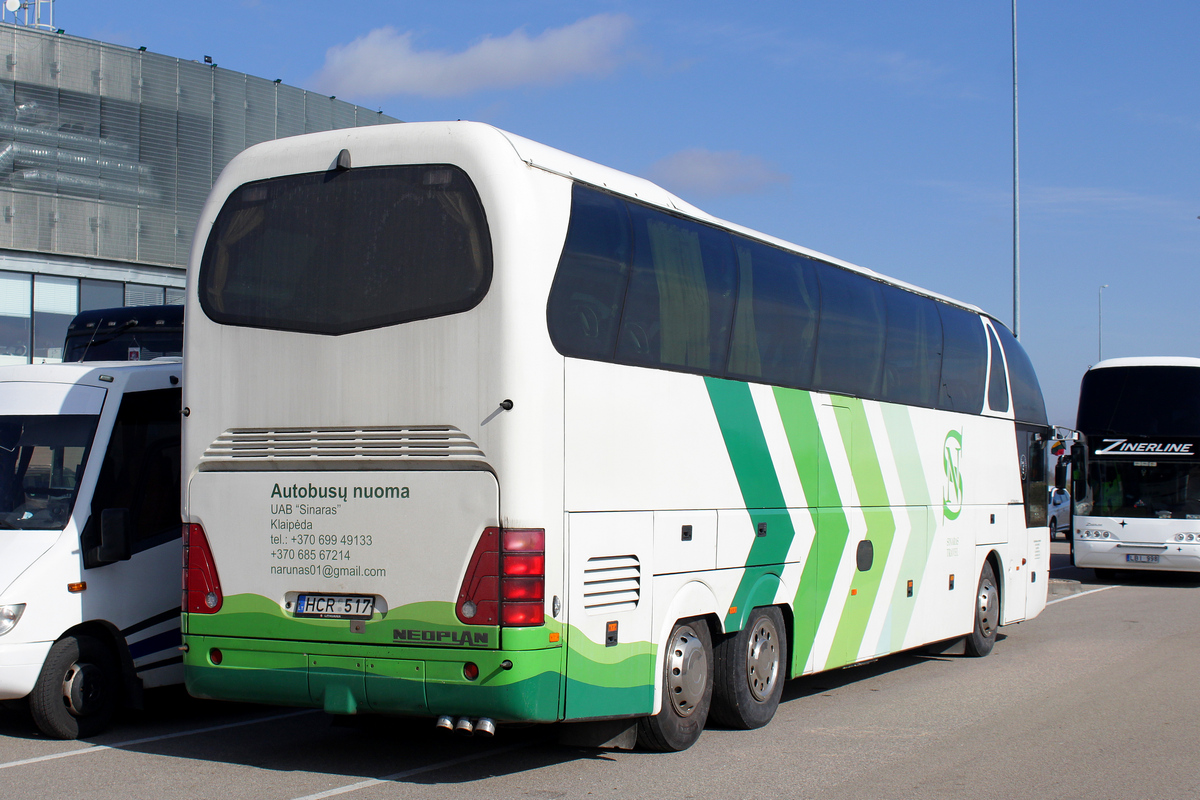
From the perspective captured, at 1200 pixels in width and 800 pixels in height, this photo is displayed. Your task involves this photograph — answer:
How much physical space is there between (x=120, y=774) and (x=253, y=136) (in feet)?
102

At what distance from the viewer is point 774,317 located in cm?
936

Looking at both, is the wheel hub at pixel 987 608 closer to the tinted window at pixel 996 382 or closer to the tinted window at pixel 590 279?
the tinted window at pixel 996 382

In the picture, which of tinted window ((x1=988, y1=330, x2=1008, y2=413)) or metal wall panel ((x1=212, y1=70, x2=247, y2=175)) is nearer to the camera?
tinted window ((x1=988, y1=330, x2=1008, y2=413))

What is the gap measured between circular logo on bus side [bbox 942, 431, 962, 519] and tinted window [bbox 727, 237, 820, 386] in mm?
3266

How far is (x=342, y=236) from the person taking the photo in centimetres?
725

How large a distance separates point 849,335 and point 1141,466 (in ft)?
44.5

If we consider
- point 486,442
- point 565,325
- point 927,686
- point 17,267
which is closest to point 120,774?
point 486,442

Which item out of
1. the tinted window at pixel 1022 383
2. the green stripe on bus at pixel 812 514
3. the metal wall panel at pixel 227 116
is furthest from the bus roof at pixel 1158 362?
the metal wall panel at pixel 227 116

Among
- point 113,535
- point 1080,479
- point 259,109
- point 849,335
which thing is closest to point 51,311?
point 259,109

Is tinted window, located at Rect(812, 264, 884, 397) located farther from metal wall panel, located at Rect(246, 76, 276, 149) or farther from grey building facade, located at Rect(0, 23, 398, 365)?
metal wall panel, located at Rect(246, 76, 276, 149)

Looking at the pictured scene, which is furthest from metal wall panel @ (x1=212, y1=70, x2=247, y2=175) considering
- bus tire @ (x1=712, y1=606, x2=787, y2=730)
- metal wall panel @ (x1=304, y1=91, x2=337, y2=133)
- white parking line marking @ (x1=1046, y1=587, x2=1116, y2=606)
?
bus tire @ (x1=712, y1=606, x2=787, y2=730)

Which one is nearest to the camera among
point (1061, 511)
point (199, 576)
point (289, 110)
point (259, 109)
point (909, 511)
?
point (199, 576)

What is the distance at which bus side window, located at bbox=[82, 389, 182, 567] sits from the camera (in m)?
8.77

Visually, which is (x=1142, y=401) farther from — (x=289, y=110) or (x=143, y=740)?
(x=289, y=110)
